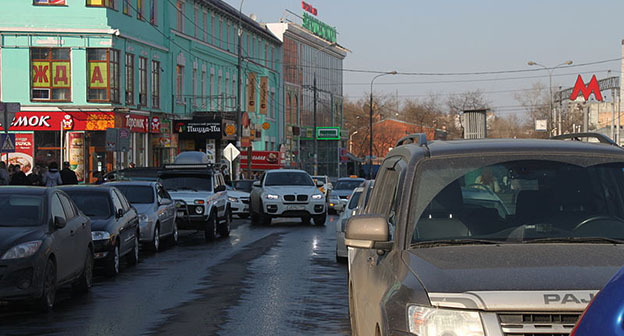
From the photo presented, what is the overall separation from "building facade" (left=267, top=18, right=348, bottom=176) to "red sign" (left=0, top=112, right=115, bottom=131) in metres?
33.4

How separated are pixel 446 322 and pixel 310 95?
9212cm

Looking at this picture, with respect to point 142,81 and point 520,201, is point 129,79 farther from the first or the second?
point 520,201

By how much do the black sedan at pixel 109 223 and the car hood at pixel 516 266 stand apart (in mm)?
11300

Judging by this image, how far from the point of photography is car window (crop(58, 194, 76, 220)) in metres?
13.6

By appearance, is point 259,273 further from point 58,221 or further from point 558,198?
point 558,198

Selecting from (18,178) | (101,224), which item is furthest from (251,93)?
(101,224)

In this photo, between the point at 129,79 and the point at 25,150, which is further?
the point at 129,79

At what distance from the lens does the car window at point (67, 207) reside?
535 inches

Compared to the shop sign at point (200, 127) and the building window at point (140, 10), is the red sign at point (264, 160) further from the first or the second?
the building window at point (140, 10)

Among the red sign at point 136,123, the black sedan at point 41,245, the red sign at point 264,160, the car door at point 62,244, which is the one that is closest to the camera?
the black sedan at point 41,245

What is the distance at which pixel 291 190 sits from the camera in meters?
32.9

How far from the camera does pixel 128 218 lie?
59.0ft

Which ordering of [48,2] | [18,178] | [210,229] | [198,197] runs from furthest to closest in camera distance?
[48,2] → [18,178] → [198,197] → [210,229]

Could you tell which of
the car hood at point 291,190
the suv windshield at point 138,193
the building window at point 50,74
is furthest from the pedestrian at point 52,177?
the building window at point 50,74
